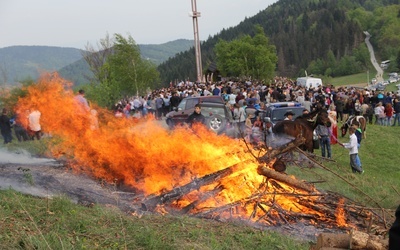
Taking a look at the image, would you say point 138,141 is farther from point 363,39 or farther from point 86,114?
point 363,39

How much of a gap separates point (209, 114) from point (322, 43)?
405 ft

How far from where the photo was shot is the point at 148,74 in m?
43.0

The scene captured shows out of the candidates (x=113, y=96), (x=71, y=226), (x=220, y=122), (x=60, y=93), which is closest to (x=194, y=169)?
(x=71, y=226)

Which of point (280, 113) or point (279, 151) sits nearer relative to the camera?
point (279, 151)

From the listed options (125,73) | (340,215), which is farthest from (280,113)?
(125,73)

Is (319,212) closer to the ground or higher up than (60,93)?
closer to the ground

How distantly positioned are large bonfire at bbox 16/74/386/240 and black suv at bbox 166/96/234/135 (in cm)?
495

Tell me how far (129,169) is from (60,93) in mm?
4095

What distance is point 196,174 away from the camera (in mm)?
9406

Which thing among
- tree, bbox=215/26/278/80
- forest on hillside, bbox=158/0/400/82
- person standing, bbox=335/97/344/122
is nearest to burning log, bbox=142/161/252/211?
person standing, bbox=335/97/344/122

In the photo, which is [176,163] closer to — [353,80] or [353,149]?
[353,149]

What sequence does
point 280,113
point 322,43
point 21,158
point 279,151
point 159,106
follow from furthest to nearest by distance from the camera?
1. point 322,43
2. point 159,106
3. point 280,113
4. point 21,158
5. point 279,151

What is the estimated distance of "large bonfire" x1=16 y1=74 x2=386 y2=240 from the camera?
835 centimetres

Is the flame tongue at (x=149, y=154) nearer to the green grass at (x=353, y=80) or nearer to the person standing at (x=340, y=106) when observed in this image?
the person standing at (x=340, y=106)
